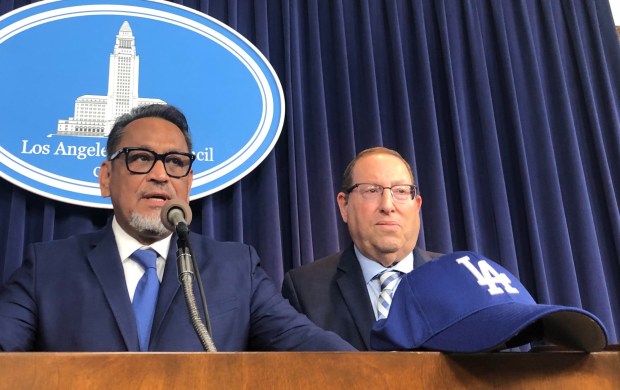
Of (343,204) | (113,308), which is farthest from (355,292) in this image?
(113,308)

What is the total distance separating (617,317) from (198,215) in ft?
4.58

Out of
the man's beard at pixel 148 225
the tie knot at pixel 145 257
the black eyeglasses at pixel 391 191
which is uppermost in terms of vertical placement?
the black eyeglasses at pixel 391 191

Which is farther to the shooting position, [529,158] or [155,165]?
[529,158]

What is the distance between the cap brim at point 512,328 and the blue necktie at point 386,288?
0.90m

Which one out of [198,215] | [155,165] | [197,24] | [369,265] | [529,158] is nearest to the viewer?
[155,165]

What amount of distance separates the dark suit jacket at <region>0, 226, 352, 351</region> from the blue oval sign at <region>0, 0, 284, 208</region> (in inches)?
15.4

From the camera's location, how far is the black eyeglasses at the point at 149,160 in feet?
4.79

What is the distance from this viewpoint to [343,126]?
205 cm

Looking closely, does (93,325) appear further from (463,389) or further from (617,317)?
(617,317)

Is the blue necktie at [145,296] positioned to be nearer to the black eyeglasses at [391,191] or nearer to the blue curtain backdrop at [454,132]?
the blue curtain backdrop at [454,132]

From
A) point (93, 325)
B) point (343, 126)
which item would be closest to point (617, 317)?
point (343, 126)

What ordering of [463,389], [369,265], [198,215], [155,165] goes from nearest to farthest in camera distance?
[463,389], [155,165], [369,265], [198,215]

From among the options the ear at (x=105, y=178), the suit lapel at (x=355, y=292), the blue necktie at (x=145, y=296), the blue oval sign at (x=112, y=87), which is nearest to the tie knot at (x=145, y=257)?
the blue necktie at (x=145, y=296)

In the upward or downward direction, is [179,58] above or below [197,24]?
below
